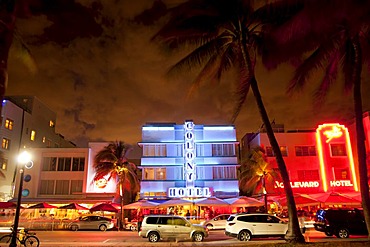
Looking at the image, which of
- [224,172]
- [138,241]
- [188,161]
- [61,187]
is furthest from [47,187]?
[138,241]

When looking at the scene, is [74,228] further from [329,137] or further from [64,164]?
[329,137]

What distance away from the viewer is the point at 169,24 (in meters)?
15.0

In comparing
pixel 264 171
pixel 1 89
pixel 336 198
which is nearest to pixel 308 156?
pixel 264 171

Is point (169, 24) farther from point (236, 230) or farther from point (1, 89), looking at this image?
point (236, 230)

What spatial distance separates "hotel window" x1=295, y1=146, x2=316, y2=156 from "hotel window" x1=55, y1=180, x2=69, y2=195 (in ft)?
93.8

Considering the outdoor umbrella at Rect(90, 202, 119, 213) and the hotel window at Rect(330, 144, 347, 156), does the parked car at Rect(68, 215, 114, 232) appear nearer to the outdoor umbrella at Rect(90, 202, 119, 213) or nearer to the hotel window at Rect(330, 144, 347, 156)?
the outdoor umbrella at Rect(90, 202, 119, 213)

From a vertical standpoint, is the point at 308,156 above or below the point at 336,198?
above

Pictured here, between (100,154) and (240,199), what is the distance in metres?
16.7

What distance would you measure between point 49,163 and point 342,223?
112 ft

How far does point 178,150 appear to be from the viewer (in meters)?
41.8

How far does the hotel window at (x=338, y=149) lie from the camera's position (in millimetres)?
40719

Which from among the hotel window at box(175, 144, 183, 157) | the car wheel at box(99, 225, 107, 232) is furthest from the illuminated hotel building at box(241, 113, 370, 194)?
the car wheel at box(99, 225, 107, 232)

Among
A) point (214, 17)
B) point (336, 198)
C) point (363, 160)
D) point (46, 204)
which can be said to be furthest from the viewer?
point (46, 204)

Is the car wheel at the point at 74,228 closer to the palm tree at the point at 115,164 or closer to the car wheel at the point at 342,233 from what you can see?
the palm tree at the point at 115,164
